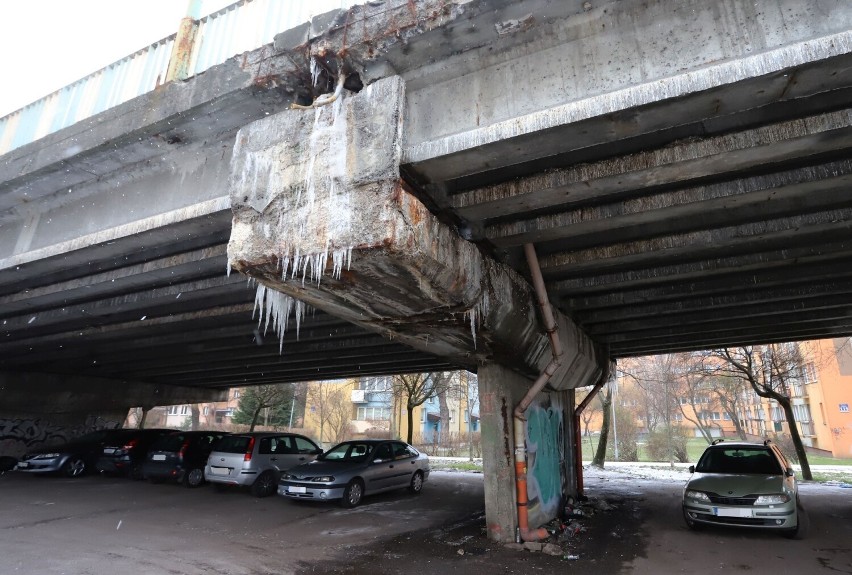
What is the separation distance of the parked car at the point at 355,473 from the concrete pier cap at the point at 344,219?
653 centimetres

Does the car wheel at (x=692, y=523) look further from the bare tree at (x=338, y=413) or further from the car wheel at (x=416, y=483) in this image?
the bare tree at (x=338, y=413)

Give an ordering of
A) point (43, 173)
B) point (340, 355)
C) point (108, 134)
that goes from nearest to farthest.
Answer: point (108, 134)
point (43, 173)
point (340, 355)

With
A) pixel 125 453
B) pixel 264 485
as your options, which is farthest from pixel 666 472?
pixel 125 453

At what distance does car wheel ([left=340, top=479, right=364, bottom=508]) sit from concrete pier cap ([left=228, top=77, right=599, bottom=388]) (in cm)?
664

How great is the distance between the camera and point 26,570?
20.1 ft

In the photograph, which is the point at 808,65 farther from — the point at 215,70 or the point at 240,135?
the point at 215,70

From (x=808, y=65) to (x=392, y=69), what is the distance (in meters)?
3.32

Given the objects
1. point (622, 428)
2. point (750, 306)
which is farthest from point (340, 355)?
point (622, 428)

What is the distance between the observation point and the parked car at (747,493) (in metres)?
8.02

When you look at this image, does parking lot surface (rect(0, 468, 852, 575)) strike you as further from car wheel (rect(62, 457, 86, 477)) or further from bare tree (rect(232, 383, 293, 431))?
bare tree (rect(232, 383, 293, 431))

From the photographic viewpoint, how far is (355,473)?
447 inches

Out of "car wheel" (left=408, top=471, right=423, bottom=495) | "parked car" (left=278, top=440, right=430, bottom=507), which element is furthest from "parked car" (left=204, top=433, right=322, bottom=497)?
"car wheel" (left=408, top=471, right=423, bottom=495)

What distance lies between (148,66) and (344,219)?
4238 millimetres

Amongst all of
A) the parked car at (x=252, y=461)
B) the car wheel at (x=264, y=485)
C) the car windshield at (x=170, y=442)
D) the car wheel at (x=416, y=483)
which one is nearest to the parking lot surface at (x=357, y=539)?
the car wheel at (x=264, y=485)
